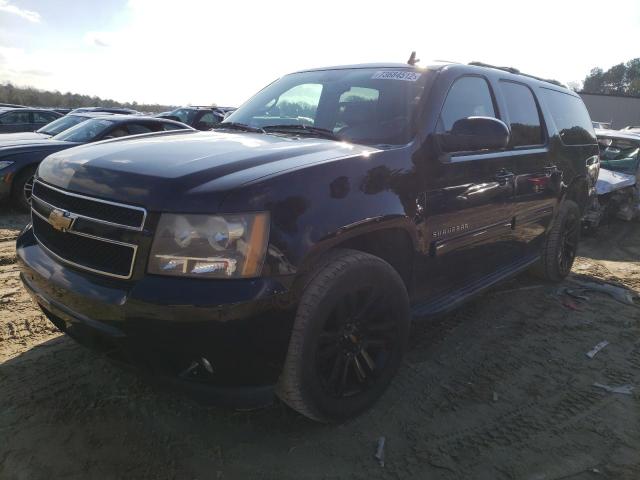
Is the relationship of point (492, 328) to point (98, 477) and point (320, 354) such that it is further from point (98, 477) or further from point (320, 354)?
point (98, 477)

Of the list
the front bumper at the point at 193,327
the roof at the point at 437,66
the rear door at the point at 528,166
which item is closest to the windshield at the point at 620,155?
the rear door at the point at 528,166

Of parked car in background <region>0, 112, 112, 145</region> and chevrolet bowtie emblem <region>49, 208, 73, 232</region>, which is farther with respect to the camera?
parked car in background <region>0, 112, 112, 145</region>

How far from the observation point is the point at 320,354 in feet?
7.79

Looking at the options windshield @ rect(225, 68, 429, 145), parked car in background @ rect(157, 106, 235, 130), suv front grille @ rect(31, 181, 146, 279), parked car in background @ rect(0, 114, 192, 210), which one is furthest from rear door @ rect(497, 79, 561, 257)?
parked car in background @ rect(157, 106, 235, 130)

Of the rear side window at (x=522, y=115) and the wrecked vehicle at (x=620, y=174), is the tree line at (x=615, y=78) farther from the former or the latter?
the rear side window at (x=522, y=115)

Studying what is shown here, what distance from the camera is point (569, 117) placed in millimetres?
4961

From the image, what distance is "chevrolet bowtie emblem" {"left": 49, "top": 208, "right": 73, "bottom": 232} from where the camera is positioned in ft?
7.49

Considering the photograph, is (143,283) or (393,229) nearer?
(143,283)

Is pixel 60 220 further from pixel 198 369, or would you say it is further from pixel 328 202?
pixel 328 202

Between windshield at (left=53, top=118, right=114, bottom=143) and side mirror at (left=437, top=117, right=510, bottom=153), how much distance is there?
655 cm

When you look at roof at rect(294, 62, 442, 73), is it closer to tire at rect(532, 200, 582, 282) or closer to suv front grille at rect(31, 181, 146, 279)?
suv front grille at rect(31, 181, 146, 279)

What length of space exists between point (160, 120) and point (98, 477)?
7334 mm

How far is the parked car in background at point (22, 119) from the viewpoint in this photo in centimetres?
1350

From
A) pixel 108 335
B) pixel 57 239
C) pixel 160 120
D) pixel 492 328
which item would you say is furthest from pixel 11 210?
pixel 492 328
